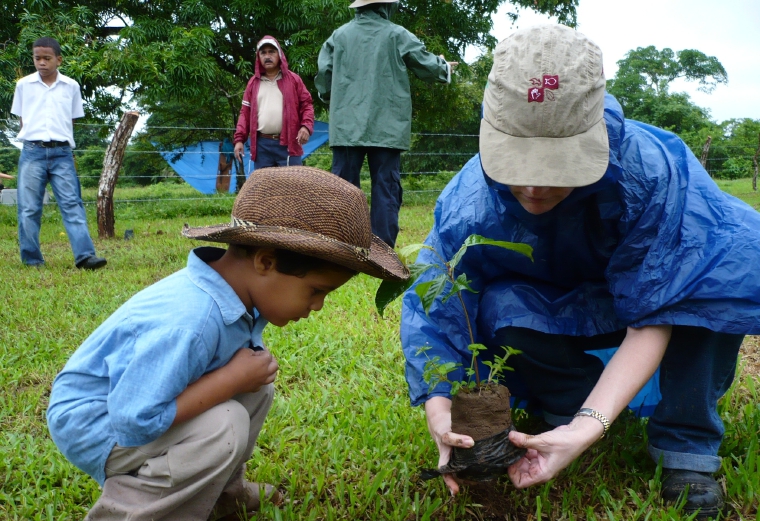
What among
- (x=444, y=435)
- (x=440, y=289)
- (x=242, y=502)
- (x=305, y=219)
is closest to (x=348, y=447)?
(x=242, y=502)

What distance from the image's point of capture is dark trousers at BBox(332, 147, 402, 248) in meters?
5.17

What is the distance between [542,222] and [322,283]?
66 centimetres

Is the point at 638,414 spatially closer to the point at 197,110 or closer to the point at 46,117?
the point at 46,117

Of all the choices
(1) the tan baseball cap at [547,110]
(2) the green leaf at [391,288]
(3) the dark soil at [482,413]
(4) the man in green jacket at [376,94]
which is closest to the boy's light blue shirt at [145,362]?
(2) the green leaf at [391,288]

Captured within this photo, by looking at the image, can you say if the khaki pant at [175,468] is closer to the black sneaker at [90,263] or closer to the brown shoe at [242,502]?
the brown shoe at [242,502]

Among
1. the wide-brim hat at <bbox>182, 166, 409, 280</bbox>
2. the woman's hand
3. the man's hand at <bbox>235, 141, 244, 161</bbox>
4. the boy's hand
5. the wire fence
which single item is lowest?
the wire fence

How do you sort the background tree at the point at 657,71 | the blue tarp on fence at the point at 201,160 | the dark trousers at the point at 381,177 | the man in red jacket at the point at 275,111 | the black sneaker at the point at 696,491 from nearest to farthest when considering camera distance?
1. the black sneaker at the point at 696,491
2. the dark trousers at the point at 381,177
3. the man in red jacket at the point at 275,111
4. the blue tarp on fence at the point at 201,160
5. the background tree at the point at 657,71

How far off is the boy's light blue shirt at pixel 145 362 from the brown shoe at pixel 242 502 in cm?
37

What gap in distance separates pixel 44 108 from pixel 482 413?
526 cm

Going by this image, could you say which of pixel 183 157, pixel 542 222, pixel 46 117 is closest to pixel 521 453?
pixel 542 222

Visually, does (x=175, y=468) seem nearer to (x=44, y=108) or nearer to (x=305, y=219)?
(x=305, y=219)

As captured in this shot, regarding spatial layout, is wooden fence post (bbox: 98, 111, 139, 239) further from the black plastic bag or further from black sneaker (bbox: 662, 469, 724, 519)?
black sneaker (bbox: 662, 469, 724, 519)

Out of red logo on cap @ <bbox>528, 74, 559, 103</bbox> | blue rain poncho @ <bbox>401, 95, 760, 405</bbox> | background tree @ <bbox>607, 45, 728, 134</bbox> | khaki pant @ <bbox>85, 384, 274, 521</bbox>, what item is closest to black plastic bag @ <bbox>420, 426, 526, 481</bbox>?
blue rain poncho @ <bbox>401, 95, 760, 405</bbox>

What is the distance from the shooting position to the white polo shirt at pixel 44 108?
5.72 meters
